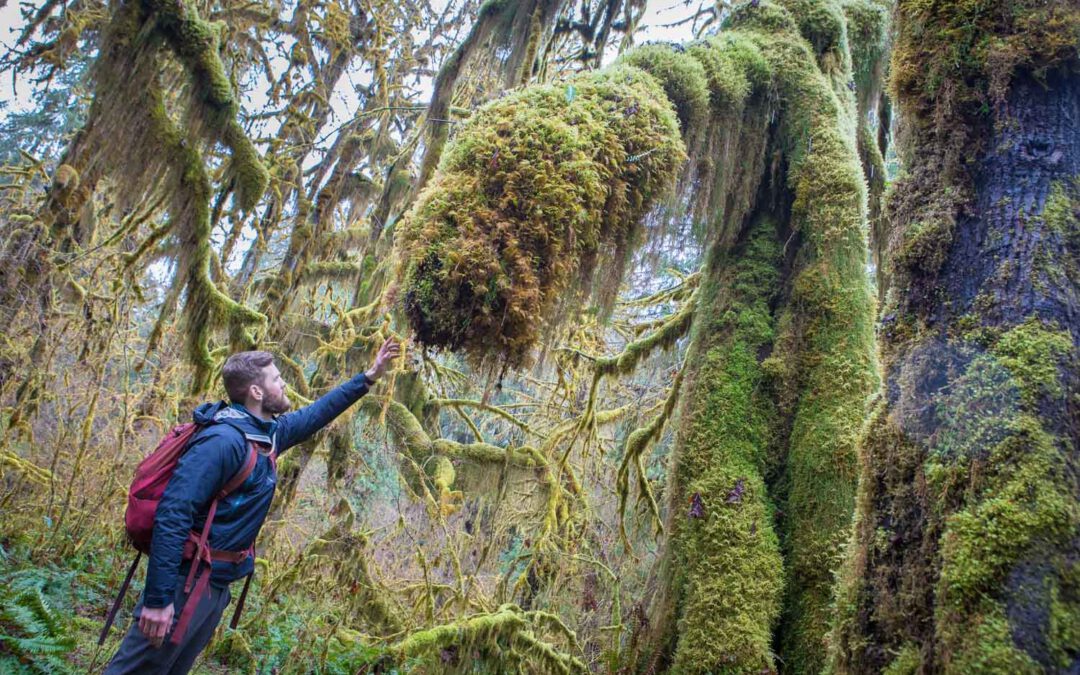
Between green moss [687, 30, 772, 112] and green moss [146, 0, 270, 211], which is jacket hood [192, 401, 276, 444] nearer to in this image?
green moss [146, 0, 270, 211]

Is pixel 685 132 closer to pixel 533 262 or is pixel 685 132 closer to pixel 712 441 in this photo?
pixel 533 262

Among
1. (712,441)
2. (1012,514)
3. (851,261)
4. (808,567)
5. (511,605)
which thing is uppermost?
(851,261)

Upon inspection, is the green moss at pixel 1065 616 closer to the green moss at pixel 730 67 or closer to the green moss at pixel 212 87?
the green moss at pixel 730 67

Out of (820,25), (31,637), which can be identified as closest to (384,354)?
(31,637)

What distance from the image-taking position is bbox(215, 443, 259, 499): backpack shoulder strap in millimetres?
2795

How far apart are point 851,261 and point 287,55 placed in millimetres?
7624

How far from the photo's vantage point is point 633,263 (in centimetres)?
387

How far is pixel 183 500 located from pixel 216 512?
24cm

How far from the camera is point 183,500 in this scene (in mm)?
2600

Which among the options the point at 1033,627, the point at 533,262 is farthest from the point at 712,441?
the point at 1033,627

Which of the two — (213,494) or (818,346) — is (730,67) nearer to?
(818,346)

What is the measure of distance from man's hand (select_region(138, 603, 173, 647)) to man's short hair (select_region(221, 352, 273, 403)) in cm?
100

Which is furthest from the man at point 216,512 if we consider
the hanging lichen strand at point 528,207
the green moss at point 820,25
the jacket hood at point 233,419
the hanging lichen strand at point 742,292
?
the green moss at point 820,25

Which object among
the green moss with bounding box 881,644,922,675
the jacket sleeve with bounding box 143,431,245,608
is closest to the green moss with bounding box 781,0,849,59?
the green moss with bounding box 881,644,922,675
